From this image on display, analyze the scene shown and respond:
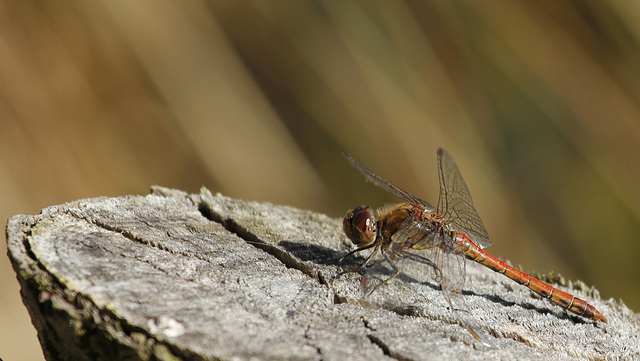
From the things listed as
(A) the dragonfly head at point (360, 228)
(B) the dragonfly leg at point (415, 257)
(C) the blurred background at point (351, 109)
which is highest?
(C) the blurred background at point (351, 109)

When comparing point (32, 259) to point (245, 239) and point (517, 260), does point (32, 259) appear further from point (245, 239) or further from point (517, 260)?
point (517, 260)

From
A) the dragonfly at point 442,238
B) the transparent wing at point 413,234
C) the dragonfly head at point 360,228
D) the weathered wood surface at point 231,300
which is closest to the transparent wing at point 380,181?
the dragonfly at point 442,238

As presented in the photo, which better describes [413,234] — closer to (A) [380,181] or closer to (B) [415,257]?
(B) [415,257]

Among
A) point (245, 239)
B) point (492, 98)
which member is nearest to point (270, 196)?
point (492, 98)

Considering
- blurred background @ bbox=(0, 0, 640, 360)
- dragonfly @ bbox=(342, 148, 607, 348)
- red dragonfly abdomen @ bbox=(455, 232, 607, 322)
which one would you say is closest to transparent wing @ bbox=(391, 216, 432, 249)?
dragonfly @ bbox=(342, 148, 607, 348)

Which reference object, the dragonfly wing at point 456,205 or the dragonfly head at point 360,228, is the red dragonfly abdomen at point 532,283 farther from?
the dragonfly head at point 360,228

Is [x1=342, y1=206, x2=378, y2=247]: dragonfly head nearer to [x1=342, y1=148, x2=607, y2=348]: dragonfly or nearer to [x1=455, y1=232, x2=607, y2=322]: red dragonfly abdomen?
[x1=342, y1=148, x2=607, y2=348]: dragonfly
